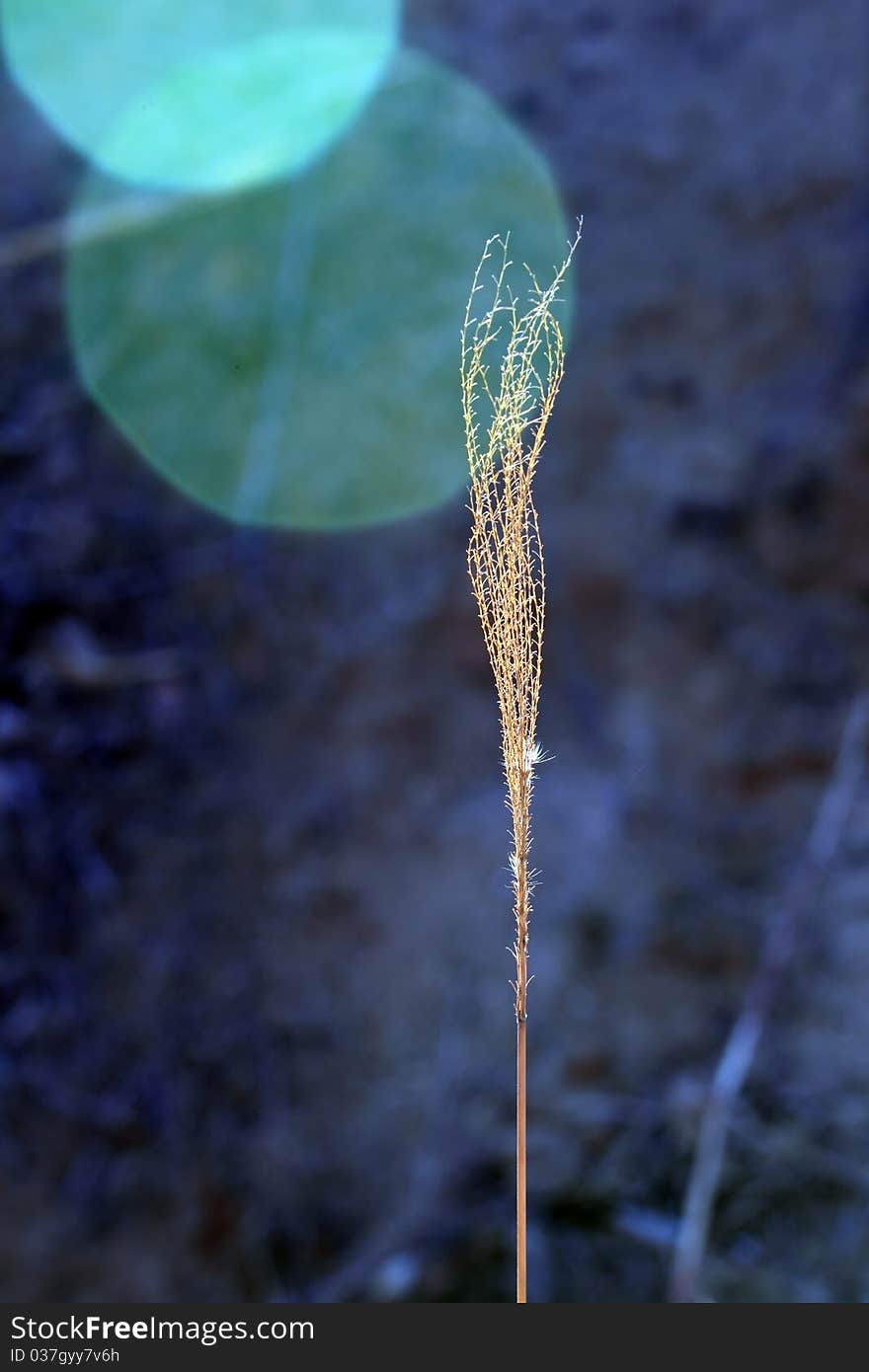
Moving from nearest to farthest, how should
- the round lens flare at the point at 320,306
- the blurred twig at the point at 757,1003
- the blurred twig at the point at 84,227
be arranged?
the blurred twig at the point at 757,1003 < the round lens flare at the point at 320,306 < the blurred twig at the point at 84,227

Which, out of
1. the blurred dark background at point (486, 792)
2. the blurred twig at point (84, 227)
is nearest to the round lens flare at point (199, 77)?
the blurred twig at point (84, 227)

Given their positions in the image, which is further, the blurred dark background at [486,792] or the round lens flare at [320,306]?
the round lens flare at [320,306]

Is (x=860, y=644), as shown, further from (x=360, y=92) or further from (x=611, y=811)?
(x=360, y=92)

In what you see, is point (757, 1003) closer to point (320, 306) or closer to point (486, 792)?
point (486, 792)

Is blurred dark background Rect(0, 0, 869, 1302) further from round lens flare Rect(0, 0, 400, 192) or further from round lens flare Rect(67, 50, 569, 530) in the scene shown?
round lens flare Rect(0, 0, 400, 192)

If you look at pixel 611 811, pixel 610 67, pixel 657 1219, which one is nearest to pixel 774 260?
pixel 610 67

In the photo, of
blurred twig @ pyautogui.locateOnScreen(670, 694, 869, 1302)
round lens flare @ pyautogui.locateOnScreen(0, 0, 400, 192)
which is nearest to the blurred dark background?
blurred twig @ pyautogui.locateOnScreen(670, 694, 869, 1302)

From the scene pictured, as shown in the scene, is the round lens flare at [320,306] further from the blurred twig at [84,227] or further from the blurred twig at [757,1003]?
the blurred twig at [757,1003]

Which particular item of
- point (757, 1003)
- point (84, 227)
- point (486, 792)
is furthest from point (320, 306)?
point (757, 1003)
